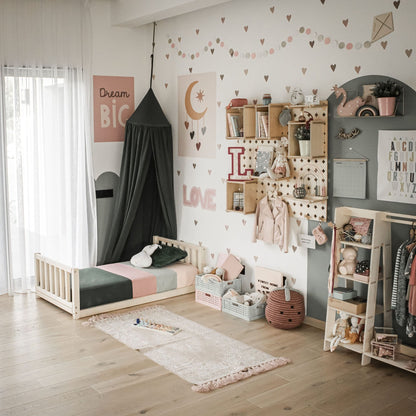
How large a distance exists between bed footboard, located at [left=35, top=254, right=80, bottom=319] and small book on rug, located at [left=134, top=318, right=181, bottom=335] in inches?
21.3

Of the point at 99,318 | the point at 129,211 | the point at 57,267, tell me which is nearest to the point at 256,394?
the point at 99,318

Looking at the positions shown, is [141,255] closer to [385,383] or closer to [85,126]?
[85,126]

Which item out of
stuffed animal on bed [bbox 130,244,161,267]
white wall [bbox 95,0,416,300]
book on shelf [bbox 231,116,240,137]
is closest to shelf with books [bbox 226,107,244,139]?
book on shelf [bbox 231,116,240,137]

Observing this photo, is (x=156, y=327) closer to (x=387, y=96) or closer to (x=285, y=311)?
(x=285, y=311)

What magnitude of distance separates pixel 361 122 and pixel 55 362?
2617 mm

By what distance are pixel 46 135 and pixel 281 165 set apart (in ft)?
7.32

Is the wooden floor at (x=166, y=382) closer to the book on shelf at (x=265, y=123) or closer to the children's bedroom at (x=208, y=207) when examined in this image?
the children's bedroom at (x=208, y=207)

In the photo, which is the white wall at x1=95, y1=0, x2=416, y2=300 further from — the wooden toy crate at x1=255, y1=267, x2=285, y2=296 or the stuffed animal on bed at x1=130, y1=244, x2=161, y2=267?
the stuffed animal on bed at x1=130, y1=244, x2=161, y2=267

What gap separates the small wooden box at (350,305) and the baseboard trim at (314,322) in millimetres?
526

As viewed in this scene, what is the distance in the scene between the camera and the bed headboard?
215 inches

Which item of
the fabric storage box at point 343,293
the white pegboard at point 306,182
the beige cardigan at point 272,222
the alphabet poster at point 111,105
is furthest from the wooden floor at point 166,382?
the alphabet poster at point 111,105

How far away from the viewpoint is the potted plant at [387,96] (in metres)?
3.64

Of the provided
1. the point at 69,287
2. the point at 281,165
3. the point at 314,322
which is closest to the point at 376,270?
the point at 314,322

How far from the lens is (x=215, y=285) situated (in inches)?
194
